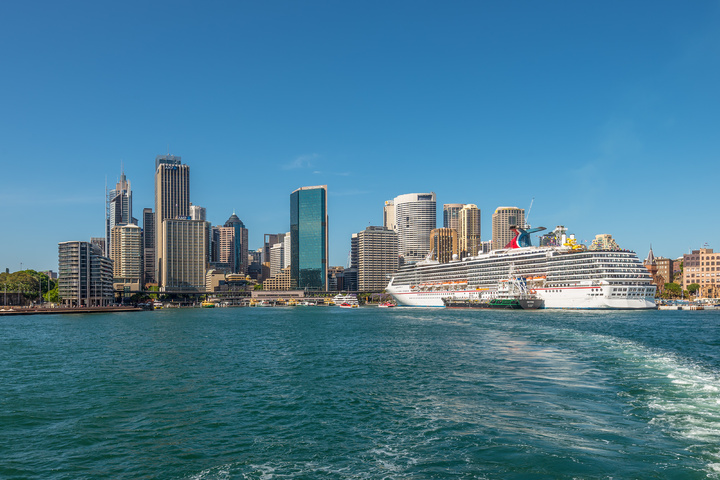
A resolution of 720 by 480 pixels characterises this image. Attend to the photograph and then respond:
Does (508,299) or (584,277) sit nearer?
(584,277)

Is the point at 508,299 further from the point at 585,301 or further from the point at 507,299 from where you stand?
the point at 585,301

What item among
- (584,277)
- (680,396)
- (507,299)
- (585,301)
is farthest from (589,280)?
(680,396)

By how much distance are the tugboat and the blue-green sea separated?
106 meters

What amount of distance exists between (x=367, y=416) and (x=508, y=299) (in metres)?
146

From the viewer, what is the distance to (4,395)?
1336 inches

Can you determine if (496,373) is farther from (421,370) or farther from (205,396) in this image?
(205,396)

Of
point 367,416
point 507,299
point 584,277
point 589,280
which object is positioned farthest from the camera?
point 507,299

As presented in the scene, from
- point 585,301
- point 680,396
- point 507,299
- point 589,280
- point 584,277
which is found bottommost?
point 507,299

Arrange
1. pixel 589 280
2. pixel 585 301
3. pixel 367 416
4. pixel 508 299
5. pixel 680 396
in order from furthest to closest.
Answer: pixel 508 299 → pixel 585 301 → pixel 589 280 → pixel 680 396 → pixel 367 416

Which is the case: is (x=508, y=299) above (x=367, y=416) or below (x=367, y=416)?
below

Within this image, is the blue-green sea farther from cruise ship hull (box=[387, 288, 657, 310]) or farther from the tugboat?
the tugboat

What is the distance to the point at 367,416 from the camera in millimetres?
27594

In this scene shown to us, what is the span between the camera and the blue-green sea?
19891 mm

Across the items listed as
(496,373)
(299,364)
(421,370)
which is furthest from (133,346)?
(496,373)
